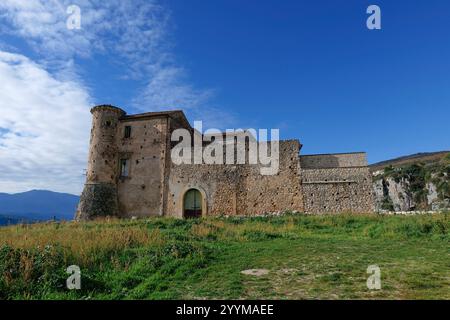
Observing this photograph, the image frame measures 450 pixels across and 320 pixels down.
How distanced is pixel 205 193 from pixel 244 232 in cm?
1038

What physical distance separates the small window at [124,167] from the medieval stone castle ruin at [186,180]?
17mm

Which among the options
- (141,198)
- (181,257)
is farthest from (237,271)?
(141,198)

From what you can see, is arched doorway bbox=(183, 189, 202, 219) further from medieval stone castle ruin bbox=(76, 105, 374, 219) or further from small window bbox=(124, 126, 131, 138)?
small window bbox=(124, 126, 131, 138)

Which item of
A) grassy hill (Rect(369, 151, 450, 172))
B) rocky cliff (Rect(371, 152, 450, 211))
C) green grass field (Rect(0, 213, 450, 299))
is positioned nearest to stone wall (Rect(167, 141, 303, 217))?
green grass field (Rect(0, 213, 450, 299))

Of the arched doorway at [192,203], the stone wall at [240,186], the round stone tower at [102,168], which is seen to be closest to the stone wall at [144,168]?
the round stone tower at [102,168]

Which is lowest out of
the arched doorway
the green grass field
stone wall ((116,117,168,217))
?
the green grass field

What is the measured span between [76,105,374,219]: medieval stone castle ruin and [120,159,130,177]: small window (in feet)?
0.05

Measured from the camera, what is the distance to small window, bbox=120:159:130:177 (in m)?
25.8

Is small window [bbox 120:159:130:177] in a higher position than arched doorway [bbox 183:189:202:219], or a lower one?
higher

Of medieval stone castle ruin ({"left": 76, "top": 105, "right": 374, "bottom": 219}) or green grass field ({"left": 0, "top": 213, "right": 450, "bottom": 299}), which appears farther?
medieval stone castle ruin ({"left": 76, "top": 105, "right": 374, "bottom": 219})

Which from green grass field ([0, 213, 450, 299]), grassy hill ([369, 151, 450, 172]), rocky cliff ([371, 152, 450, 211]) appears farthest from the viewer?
grassy hill ([369, 151, 450, 172])

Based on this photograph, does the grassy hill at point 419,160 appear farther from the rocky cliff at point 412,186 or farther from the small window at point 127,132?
the small window at point 127,132

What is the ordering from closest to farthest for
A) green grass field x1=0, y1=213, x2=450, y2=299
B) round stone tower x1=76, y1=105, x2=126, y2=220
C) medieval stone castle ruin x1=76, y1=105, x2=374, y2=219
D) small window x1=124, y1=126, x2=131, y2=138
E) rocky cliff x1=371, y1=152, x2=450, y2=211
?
green grass field x1=0, y1=213, x2=450, y2=299 → medieval stone castle ruin x1=76, y1=105, x2=374, y2=219 → round stone tower x1=76, y1=105, x2=126, y2=220 → small window x1=124, y1=126, x2=131, y2=138 → rocky cliff x1=371, y1=152, x2=450, y2=211
